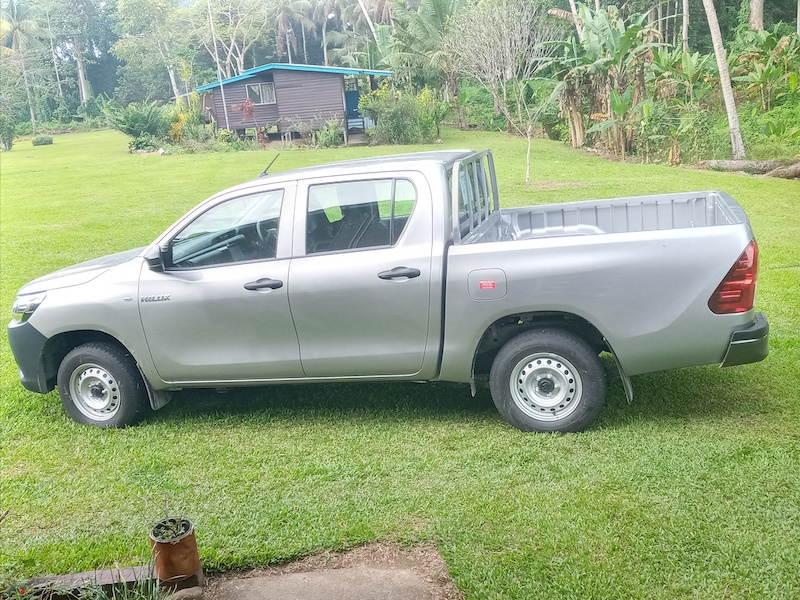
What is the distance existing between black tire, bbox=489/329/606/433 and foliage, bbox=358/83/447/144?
24.1 ft

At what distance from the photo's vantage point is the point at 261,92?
415 inches

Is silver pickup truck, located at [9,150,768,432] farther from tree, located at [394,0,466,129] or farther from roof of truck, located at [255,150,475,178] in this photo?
tree, located at [394,0,466,129]

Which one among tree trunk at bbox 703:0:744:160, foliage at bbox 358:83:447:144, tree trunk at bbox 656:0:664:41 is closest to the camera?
foliage at bbox 358:83:447:144

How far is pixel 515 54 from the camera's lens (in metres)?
10.6

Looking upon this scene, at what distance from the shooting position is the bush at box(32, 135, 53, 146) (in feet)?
33.4

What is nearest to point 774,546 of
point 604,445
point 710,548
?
point 710,548

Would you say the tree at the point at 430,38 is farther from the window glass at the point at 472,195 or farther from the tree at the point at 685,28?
the tree at the point at 685,28

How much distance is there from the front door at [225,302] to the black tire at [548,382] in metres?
1.22

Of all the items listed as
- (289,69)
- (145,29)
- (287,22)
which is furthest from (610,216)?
(145,29)

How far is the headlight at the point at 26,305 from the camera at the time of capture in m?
4.78

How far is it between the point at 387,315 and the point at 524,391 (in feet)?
2.85

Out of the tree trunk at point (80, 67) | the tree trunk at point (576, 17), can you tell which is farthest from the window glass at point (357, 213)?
the tree trunk at point (576, 17)

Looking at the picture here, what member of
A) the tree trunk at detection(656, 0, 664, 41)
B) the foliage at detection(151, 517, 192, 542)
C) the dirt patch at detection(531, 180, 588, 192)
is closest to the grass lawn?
the foliage at detection(151, 517, 192, 542)

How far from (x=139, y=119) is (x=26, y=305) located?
617 centimetres
